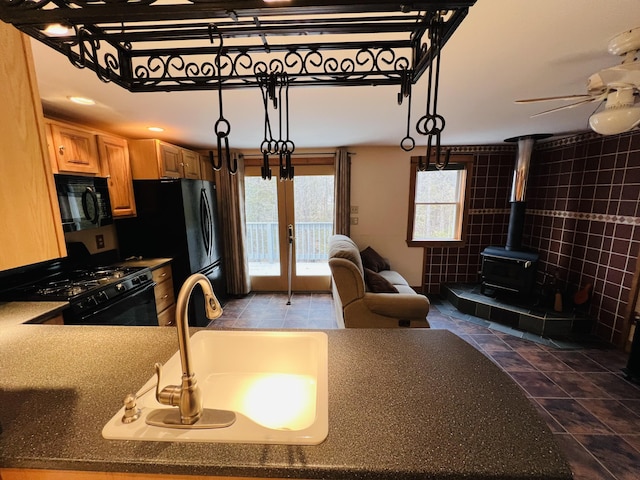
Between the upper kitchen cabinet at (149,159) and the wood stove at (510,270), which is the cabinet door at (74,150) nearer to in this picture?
the upper kitchen cabinet at (149,159)

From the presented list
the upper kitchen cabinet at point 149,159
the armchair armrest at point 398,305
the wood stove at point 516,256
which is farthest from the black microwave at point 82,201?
the wood stove at point 516,256

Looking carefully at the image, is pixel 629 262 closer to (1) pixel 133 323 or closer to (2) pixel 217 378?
(2) pixel 217 378

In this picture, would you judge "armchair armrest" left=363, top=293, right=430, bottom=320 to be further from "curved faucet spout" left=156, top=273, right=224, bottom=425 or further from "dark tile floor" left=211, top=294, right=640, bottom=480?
"curved faucet spout" left=156, top=273, right=224, bottom=425

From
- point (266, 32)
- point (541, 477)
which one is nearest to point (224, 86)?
point (266, 32)

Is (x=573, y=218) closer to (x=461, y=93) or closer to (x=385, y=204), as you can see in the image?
(x=385, y=204)

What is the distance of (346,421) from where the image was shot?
765 millimetres

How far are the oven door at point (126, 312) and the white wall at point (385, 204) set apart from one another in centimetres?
285

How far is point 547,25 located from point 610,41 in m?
0.43

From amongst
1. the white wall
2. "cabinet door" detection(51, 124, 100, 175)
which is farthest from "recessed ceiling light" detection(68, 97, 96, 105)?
the white wall

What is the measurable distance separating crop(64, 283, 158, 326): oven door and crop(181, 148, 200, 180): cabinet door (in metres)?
1.54

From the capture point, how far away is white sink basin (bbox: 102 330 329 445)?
2.38 ft

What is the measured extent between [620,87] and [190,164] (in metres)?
3.92

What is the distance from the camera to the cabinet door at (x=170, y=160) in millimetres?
2855

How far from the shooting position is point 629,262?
2662 millimetres
